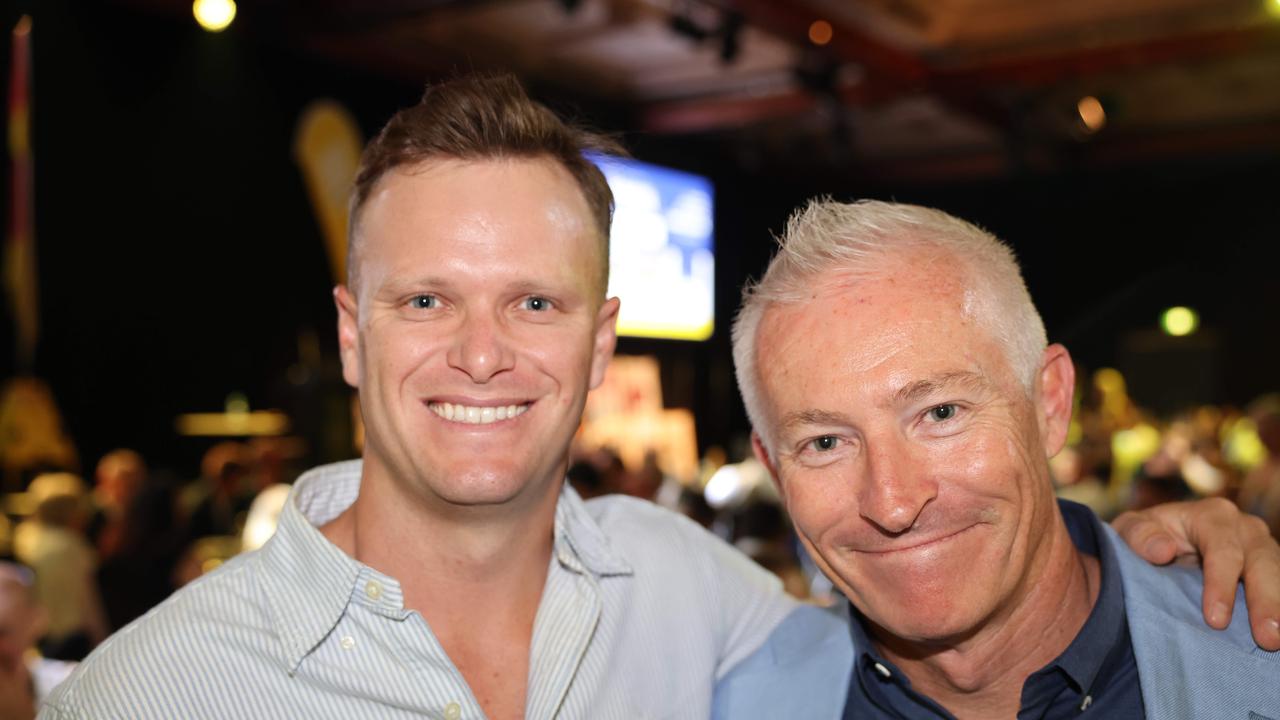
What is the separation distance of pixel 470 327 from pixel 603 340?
341 mm

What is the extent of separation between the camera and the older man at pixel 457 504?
1398mm

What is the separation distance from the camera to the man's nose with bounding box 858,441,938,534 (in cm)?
134

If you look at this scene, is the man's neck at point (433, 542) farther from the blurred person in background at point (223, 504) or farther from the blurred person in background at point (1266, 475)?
the blurred person in background at point (1266, 475)

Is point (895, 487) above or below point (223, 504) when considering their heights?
above

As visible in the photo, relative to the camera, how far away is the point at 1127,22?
8.10m

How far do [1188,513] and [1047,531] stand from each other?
37 cm

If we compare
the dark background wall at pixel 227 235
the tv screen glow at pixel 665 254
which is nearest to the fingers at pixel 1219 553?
the dark background wall at pixel 227 235

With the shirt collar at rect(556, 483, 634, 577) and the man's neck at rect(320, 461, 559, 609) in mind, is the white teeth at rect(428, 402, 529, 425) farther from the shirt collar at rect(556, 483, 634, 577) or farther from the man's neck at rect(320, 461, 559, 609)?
the shirt collar at rect(556, 483, 634, 577)

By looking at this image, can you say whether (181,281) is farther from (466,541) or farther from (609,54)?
(466,541)

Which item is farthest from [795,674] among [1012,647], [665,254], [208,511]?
[665,254]

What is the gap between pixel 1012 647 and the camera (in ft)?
4.83

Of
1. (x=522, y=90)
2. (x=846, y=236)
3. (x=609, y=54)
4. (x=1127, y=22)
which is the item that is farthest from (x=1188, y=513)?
(x=609, y=54)

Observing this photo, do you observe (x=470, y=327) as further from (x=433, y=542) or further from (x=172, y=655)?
(x=172, y=655)

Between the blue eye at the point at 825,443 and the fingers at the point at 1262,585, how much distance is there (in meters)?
0.65
